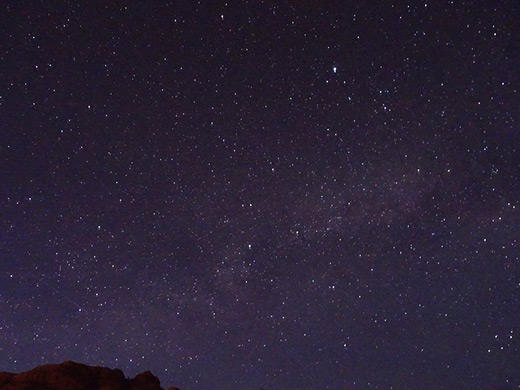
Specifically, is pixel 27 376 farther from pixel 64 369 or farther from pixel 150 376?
pixel 150 376

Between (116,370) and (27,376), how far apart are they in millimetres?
4320

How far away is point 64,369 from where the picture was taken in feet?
72.1

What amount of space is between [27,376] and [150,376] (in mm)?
6005

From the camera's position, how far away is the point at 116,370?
2417 cm

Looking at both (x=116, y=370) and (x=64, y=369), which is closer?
(x=64, y=369)

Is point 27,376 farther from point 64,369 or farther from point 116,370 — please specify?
point 116,370

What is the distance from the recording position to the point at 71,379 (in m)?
21.5

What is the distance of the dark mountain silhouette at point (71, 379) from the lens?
20.9 meters

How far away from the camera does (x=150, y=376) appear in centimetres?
2480

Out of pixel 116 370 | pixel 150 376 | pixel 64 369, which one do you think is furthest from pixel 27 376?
pixel 150 376

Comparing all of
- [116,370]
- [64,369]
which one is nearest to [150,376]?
[116,370]

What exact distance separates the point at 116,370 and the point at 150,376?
5.84 ft

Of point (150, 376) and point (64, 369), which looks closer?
point (64, 369)

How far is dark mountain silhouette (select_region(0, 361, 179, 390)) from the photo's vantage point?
2088 centimetres
